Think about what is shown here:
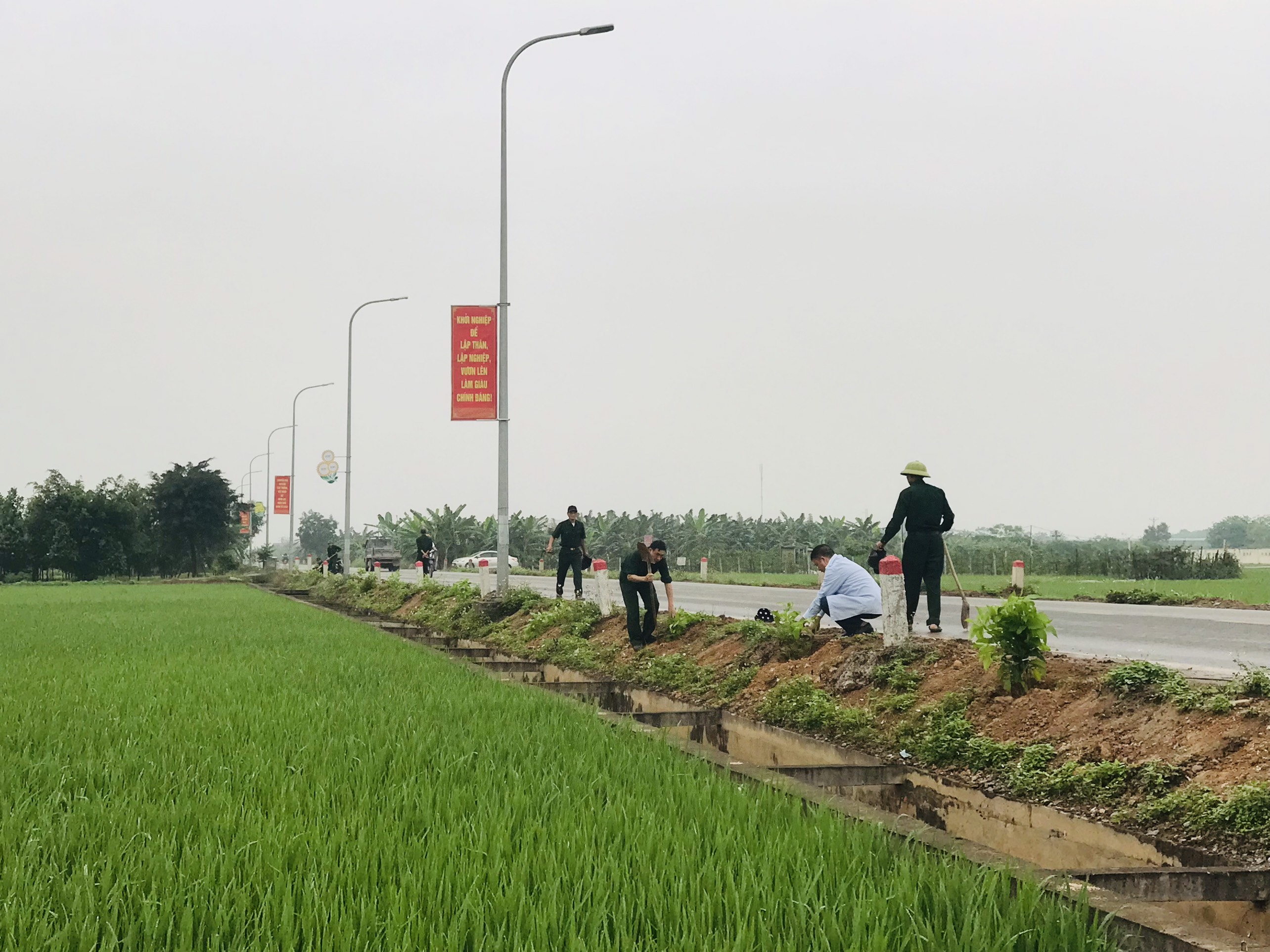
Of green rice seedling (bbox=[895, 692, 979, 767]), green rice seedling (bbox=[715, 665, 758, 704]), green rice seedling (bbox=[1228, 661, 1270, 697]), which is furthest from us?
green rice seedling (bbox=[715, 665, 758, 704])

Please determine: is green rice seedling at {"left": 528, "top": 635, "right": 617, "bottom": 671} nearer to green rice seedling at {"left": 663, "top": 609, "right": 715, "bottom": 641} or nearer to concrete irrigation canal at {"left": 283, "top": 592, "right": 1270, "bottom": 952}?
green rice seedling at {"left": 663, "top": 609, "right": 715, "bottom": 641}

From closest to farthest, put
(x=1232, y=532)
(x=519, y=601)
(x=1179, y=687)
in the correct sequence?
(x=1179, y=687)
(x=519, y=601)
(x=1232, y=532)

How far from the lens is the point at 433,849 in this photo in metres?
4.11

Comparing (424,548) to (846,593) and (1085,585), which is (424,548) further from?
(846,593)

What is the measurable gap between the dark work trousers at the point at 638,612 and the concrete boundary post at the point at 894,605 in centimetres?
401

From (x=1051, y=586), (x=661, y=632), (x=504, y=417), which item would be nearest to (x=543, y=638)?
(x=661, y=632)

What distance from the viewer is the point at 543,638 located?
53.3 feet

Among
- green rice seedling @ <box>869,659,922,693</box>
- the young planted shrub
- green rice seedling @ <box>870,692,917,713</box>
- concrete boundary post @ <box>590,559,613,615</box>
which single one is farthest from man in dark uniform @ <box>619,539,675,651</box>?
the young planted shrub

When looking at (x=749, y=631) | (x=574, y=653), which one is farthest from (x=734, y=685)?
(x=574, y=653)

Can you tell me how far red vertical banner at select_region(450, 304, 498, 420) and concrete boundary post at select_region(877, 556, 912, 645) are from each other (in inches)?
466

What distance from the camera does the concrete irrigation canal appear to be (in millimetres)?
3783

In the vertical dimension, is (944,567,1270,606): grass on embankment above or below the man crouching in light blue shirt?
below

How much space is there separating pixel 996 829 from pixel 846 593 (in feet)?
15.3

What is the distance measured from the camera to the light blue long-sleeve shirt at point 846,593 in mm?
10969
